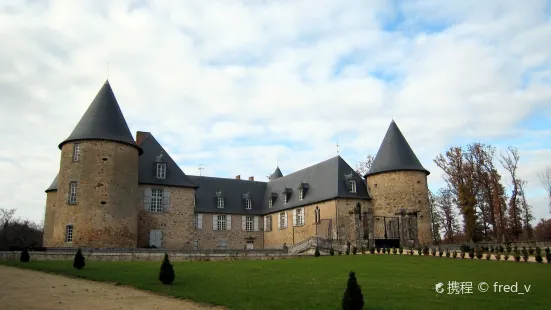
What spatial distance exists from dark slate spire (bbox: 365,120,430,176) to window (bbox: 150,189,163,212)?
44.8 ft

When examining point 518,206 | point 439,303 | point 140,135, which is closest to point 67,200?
point 140,135

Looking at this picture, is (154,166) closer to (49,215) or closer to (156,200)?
(156,200)

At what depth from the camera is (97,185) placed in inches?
1003

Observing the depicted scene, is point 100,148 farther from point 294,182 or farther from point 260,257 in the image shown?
point 294,182

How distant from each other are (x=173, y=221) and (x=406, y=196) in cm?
1484

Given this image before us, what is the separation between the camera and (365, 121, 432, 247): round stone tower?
30.6 m

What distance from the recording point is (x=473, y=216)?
34.2 metres

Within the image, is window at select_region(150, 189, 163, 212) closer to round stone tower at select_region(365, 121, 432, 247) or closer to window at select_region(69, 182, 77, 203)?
window at select_region(69, 182, 77, 203)

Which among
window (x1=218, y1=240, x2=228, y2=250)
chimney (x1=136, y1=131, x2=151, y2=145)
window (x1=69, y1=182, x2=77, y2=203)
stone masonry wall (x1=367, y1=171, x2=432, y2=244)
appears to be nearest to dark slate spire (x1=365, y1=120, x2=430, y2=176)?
stone masonry wall (x1=367, y1=171, x2=432, y2=244)

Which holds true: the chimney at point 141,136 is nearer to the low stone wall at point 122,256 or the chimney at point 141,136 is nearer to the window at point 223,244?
the window at point 223,244

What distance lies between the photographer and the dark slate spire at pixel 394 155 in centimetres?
3123

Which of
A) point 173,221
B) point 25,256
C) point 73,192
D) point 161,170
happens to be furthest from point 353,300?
point 161,170

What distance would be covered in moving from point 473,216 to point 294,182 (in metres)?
13.1

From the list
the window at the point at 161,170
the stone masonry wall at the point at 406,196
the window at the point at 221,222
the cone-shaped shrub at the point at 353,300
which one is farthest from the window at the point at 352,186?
the cone-shaped shrub at the point at 353,300
